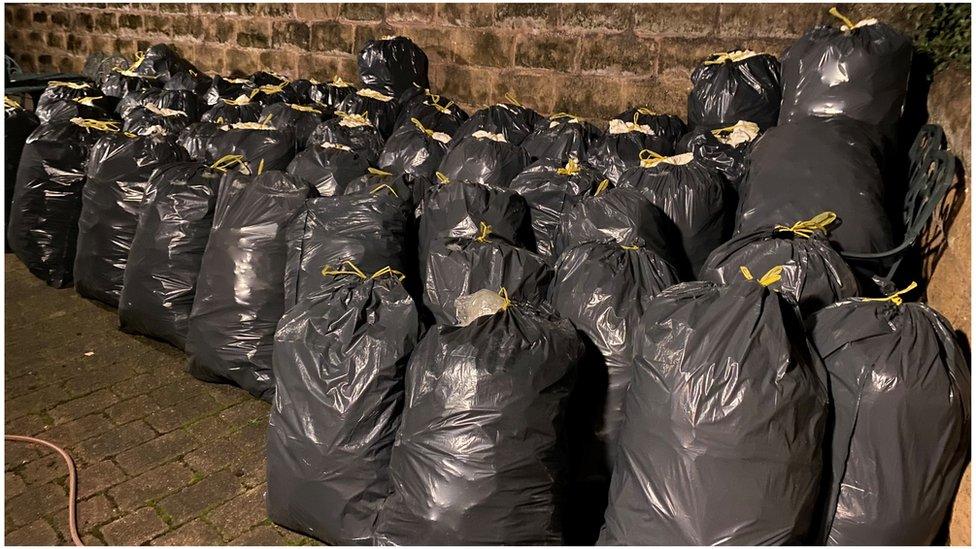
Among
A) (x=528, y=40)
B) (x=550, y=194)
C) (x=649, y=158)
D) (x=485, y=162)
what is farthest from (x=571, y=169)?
(x=528, y=40)

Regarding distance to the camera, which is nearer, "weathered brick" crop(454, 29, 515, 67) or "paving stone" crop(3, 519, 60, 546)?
"paving stone" crop(3, 519, 60, 546)

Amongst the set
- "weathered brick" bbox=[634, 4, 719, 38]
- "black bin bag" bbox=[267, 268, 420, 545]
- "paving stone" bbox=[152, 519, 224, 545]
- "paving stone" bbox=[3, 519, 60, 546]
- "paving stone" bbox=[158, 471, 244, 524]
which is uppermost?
"weathered brick" bbox=[634, 4, 719, 38]

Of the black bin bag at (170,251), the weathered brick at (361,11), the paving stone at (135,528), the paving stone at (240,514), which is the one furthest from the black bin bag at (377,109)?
the paving stone at (135,528)

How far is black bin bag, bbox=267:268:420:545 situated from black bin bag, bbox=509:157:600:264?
0.95 meters

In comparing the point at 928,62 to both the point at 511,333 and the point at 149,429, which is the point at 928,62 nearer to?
the point at 511,333

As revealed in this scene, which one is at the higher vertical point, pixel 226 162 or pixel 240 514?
pixel 226 162

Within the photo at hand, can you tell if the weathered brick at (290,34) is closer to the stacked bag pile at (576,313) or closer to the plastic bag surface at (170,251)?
the stacked bag pile at (576,313)

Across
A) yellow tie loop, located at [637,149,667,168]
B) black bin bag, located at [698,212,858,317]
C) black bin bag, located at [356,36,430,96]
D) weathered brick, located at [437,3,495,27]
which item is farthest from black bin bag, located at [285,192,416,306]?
black bin bag, located at [356,36,430,96]

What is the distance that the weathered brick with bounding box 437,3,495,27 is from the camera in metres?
4.79

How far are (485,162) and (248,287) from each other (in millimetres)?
1220

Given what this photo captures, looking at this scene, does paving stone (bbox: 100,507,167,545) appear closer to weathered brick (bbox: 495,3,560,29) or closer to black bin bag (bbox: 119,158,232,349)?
black bin bag (bbox: 119,158,232,349)

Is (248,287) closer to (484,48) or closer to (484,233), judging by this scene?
(484,233)

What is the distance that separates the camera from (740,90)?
3.36 meters

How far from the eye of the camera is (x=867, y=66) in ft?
9.20
